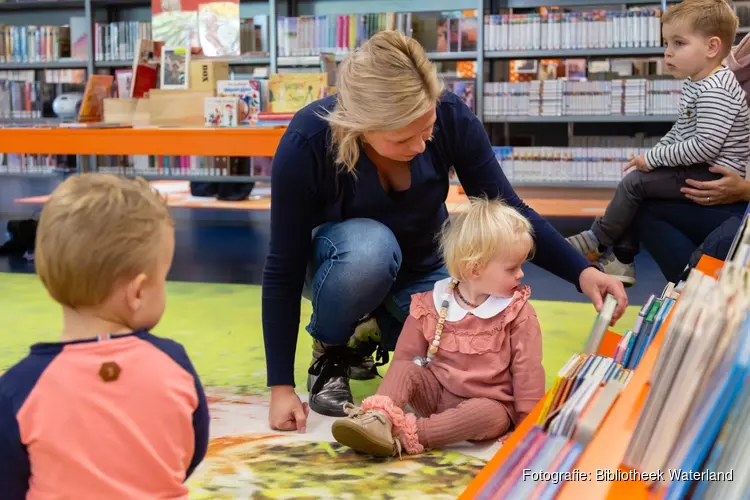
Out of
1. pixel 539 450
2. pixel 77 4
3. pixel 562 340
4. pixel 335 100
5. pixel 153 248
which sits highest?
pixel 77 4

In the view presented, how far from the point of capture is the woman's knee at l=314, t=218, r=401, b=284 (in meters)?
1.87

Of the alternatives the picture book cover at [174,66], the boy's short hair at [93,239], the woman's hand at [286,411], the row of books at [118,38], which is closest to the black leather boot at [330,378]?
the woman's hand at [286,411]

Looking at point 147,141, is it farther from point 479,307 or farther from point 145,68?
point 479,307

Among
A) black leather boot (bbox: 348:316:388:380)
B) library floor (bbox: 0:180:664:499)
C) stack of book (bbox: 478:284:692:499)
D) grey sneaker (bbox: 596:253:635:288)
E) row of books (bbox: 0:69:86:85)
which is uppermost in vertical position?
row of books (bbox: 0:69:86:85)

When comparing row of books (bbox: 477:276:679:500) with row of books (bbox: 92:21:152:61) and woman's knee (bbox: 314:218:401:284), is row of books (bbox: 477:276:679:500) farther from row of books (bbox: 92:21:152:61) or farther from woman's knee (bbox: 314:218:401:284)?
row of books (bbox: 92:21:152:61)

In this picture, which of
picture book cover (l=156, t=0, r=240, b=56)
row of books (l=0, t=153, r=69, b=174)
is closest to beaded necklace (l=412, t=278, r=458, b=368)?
picture book cover (l=156, t=0, r=240, b=56)

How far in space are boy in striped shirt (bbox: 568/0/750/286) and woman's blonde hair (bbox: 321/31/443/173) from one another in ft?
3.43

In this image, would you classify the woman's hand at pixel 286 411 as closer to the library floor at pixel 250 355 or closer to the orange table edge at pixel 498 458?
the library floor at pixel 250 355

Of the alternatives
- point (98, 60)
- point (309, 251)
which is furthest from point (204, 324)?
point (98, 60)

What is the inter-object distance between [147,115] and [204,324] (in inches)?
45.8

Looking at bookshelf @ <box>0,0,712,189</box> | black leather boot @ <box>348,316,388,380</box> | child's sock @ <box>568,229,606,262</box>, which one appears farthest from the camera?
bookshelf @ <box>0,0,712,189</box>

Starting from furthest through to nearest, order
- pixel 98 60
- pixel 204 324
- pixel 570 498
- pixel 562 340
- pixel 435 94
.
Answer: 1. pixel 98 60
2. pixel 204 324
3. pixel 562 340
4. pixel 435 94
5. pixel 570 498

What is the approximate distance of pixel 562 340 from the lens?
2.69m

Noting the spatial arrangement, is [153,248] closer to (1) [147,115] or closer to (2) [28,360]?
(2) [28,360]
